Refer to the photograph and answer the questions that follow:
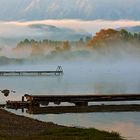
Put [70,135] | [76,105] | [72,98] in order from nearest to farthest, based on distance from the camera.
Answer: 1. [70,135]
2. [76,105]
3. [72,98]

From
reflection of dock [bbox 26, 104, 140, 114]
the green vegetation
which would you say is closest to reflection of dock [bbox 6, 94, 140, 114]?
reflection of dock [bbox 26, 104, 140, 114]

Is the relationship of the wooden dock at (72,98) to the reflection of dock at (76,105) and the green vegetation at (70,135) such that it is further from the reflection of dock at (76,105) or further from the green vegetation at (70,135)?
the green vegetation at (70,135)

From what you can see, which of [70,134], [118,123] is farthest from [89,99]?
[118,123]

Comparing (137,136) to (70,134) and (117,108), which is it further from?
(70,134)

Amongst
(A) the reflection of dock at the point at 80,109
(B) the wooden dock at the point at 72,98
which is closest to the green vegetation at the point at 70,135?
(A) the reflection of dock at the point at 80,109

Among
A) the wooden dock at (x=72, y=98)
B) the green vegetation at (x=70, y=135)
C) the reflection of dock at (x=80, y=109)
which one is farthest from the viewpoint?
the wooden dock at (x=72, y=98)

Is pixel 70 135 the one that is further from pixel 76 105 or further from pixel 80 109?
pixel 76 105

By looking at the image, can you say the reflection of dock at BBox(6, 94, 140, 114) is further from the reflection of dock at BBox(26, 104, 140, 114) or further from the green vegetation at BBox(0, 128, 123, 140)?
the green vegetation at BBox(0, 128, 123, 140)

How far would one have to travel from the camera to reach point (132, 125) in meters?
43.3

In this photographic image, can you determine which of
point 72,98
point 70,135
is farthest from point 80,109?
point 70,135

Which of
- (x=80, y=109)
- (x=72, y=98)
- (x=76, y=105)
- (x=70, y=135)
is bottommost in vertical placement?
(x=70, y=135)

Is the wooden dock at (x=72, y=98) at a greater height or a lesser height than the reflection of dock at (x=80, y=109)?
greater

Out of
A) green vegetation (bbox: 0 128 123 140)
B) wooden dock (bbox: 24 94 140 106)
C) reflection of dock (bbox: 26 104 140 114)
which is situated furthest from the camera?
wooden dock (bbox: 24 94 140 106)

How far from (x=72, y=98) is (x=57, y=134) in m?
3.58
